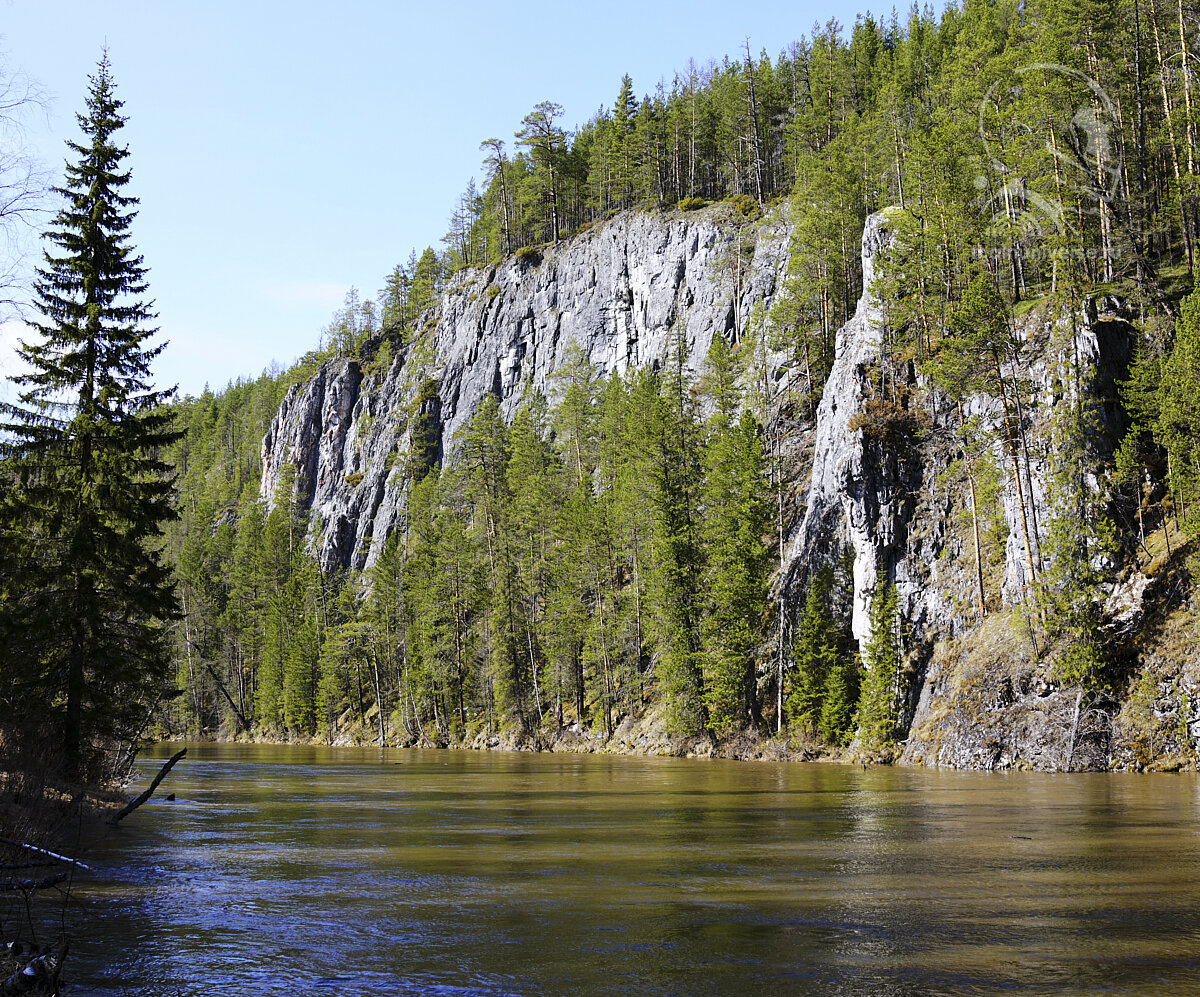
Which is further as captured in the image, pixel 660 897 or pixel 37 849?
pixel 660 897

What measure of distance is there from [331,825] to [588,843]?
6.72 m

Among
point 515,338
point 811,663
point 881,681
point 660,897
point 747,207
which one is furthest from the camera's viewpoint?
point 515,338

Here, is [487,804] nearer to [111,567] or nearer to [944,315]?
[111,567]

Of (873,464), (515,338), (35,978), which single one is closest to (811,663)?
(873,464)

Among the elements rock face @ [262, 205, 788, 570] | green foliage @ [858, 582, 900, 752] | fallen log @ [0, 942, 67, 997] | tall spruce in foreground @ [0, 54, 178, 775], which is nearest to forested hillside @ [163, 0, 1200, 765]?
green foliage @ [858, 582, 900, 752]

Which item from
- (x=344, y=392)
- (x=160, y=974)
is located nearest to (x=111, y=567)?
(x=160, y=974)

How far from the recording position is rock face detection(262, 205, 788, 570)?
76.9 m

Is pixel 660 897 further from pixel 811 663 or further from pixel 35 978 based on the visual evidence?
pixel 811 663

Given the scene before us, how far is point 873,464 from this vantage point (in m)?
42.2

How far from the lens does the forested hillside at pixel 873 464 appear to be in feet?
110

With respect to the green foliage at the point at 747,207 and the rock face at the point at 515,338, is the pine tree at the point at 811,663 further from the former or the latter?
the green foliage at the point at 747,207

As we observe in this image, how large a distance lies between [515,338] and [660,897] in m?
85.9

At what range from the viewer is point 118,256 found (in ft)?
80.7

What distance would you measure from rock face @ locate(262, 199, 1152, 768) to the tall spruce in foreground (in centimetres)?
2756
